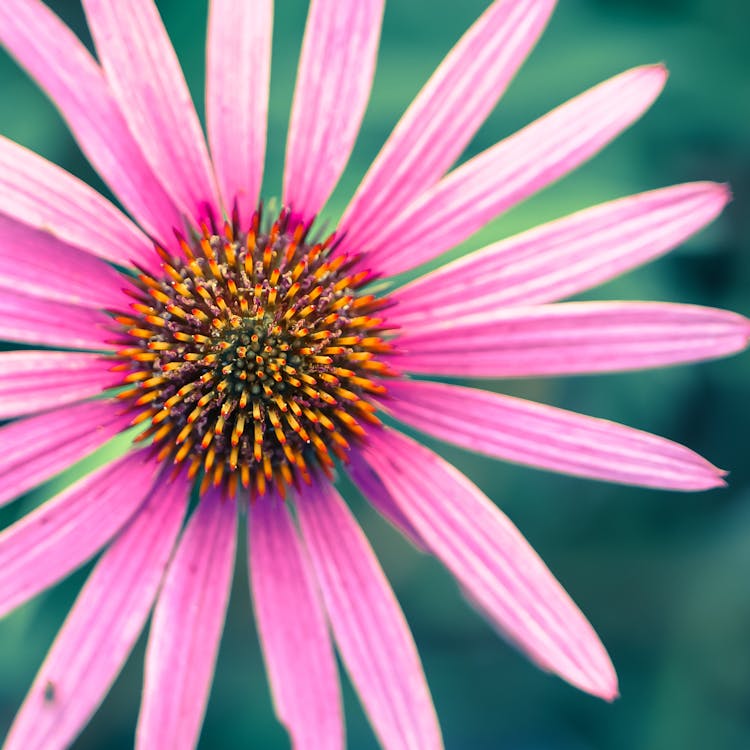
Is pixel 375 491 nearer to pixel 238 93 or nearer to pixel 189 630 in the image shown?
pixel 189 630

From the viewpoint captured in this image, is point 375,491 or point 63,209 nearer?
point 63,209

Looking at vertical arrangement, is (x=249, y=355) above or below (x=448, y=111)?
below

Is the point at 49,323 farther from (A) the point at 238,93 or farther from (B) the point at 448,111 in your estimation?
(B) the point at 448,111

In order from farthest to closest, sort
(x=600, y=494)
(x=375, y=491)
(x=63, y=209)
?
(x=600, y=494) < (x=375, y=491) < (x=63, y=209)

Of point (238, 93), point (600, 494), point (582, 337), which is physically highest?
point (238, 93)

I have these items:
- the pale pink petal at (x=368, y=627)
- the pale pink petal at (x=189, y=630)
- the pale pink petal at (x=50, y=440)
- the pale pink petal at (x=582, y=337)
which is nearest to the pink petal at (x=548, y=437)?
the pale pink petal at (x=582, y=337)

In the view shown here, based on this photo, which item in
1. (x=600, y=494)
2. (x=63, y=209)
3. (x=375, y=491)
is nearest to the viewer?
(x=63, y=209)

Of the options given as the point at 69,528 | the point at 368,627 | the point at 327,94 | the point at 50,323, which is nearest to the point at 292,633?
the point at 368,627
